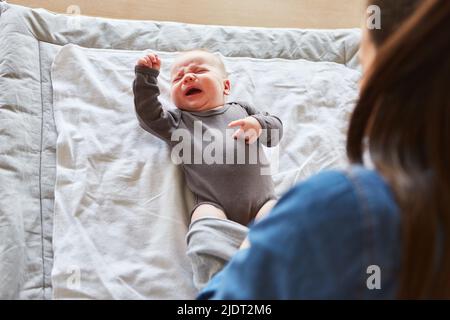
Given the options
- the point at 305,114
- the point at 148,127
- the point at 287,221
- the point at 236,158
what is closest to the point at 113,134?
the point at 148,127

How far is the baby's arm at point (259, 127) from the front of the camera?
1215mm

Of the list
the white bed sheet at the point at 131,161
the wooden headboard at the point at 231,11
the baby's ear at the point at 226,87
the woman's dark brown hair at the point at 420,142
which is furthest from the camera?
the wooden headboard at the point at 231,11

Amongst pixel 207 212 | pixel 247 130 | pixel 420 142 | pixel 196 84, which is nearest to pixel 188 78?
pixel 196 84

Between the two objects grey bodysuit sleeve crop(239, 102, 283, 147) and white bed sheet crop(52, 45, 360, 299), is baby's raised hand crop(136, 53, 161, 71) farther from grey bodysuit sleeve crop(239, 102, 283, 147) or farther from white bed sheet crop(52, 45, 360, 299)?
grey bodysuit sleeve crop(239, 102, 283, 147)

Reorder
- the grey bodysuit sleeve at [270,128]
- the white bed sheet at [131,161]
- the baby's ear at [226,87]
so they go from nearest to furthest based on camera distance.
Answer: the white bed sheet at [131,161], the grey bodysuit sleeve at [270,128], the baby's ear at [226,87]

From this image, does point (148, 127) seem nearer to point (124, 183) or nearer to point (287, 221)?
point (124, 183)

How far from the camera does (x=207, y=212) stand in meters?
1.12

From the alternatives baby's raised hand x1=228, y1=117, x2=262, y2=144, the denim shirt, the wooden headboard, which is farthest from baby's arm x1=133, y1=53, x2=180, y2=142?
the denim shirt

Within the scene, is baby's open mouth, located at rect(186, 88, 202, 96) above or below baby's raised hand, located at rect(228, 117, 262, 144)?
Result: above

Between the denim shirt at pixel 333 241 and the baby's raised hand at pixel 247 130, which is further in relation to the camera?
the baby's raised hand at pixel 247 130

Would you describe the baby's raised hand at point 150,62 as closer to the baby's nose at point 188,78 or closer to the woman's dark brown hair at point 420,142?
the baby's nose at point 188,78

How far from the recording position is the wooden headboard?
1.78 metres

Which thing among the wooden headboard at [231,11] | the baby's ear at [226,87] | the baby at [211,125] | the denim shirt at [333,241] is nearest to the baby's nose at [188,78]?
the baby at [211,125]

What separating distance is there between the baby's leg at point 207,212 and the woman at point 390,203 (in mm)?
527
